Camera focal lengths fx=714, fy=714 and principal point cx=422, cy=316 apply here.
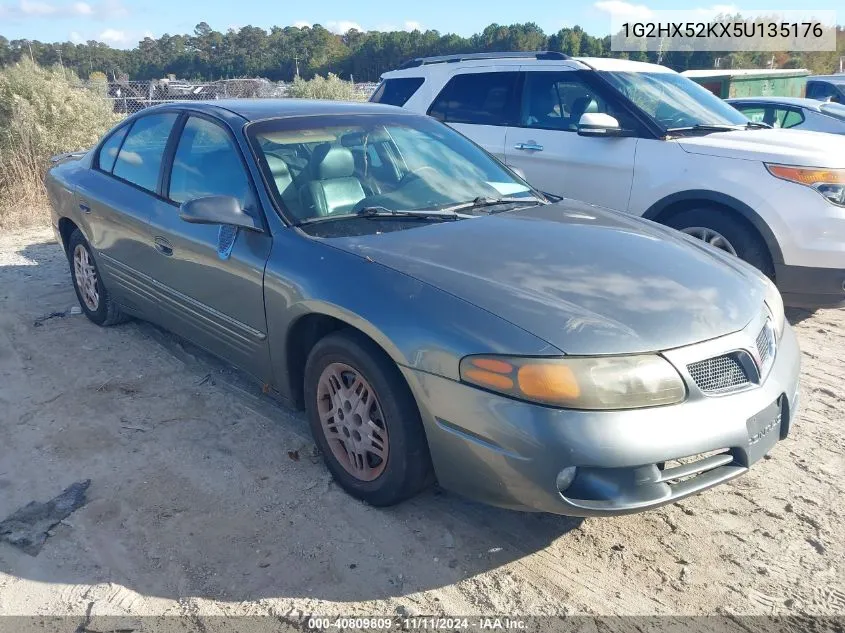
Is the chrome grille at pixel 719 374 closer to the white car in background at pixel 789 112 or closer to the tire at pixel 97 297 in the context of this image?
the tire at pixel 97 297

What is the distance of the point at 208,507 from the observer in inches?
120

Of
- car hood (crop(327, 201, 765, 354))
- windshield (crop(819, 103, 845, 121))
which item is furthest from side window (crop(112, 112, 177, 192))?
windshield (crop(819, 103, 845, 121))

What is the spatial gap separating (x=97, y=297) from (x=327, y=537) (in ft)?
10.3

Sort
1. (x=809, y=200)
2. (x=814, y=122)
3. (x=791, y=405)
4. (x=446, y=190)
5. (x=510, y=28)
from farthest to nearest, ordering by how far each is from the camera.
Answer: (x=510, y=28)
(x=814, y=122)
(x=809, y=200)
(x=446, y=190)
(x=791, y=405)

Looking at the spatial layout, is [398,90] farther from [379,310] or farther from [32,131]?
[32,131]

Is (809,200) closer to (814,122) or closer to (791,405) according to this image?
(791,405)

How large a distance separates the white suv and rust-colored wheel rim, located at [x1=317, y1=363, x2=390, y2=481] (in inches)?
129

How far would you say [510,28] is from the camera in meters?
61.0

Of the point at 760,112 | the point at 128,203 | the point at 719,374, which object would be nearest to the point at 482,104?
the point at 128,203

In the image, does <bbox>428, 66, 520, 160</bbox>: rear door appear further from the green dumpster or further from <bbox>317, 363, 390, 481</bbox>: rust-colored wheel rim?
the green dumpster

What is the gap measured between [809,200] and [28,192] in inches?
351

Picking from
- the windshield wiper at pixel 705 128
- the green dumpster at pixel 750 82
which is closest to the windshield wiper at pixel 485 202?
the windshield wiper at pixel 705 128

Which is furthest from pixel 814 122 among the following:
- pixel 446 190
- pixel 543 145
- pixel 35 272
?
pixel 35 272

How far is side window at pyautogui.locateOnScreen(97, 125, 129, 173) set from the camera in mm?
4746
